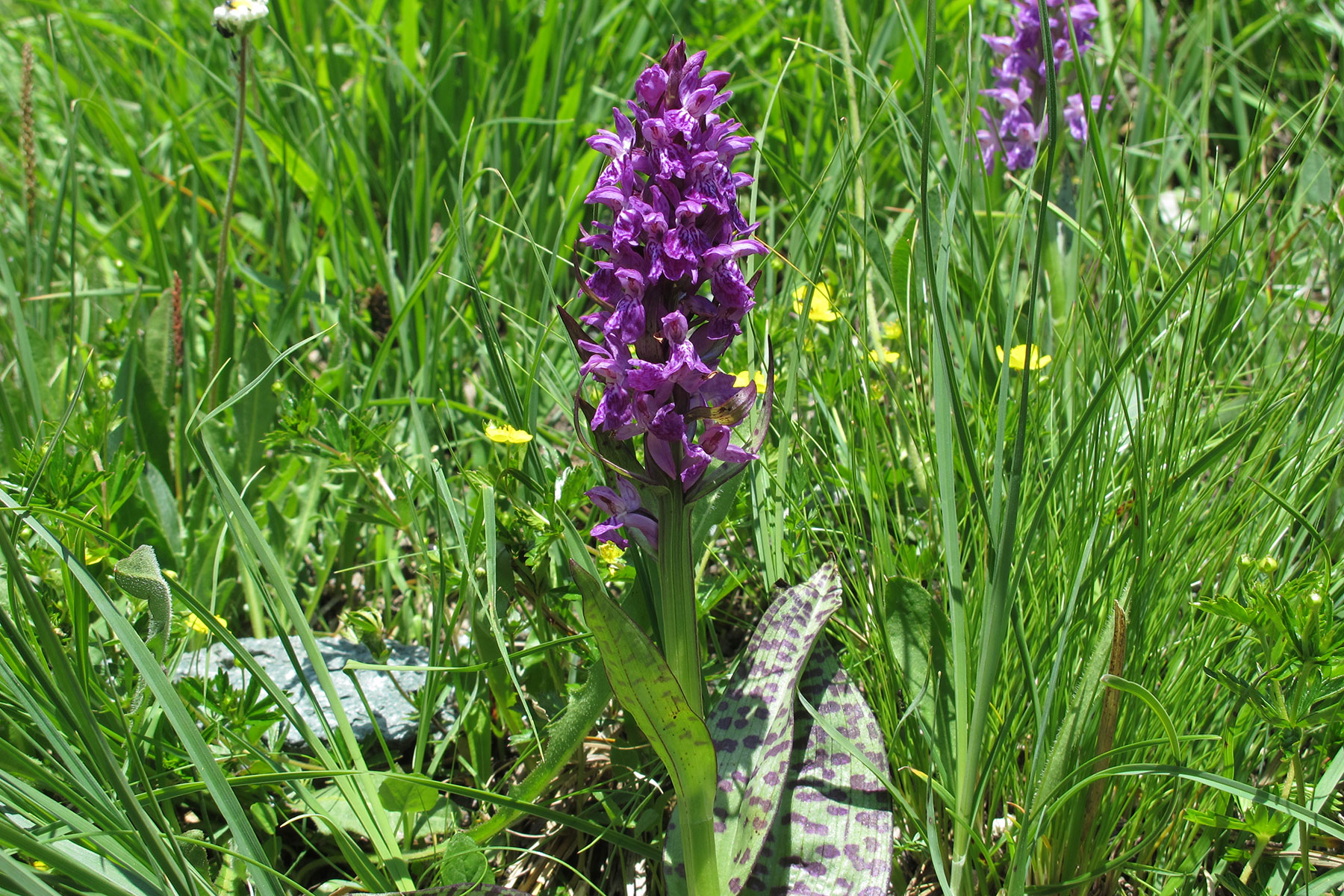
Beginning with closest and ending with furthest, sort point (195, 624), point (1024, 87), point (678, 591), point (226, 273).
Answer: point (678, 591), point (195, 624), point (226, 273), point (1024, 87)

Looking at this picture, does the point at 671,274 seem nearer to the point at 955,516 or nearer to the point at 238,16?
the point at 955,516

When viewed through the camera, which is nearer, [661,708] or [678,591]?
[661,708]

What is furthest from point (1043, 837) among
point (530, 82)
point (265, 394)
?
point (530, 82)

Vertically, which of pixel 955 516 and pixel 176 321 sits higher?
pixel 955 516

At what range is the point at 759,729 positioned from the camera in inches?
59.4

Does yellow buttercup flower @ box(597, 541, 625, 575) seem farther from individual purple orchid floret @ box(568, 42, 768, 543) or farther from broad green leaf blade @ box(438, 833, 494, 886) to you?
broad green leaf blade @ box(438, 833, 494, 886)

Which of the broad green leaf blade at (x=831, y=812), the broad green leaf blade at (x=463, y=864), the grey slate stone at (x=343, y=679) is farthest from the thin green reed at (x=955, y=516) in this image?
the grey slate stone at (x=343, y=679)

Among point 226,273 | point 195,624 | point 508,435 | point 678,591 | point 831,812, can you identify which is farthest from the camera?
point 226,273

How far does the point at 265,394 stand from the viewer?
2.44 meters

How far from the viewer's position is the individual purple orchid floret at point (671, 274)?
4.18 feet

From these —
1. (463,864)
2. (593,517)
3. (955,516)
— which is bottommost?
(463,864)

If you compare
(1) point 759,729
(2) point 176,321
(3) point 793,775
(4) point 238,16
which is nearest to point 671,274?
(1) point 759,729

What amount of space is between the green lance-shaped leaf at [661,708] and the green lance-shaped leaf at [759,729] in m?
0.06

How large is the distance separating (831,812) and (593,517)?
88 centimetres
